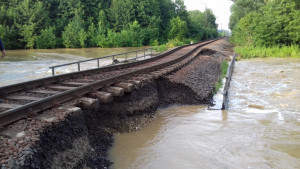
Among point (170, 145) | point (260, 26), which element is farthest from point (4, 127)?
point (260, 26)

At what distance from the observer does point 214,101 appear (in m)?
10.3

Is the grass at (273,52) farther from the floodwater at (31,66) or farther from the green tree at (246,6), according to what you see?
the green tree at (246,6)

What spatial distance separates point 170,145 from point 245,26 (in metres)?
34.0

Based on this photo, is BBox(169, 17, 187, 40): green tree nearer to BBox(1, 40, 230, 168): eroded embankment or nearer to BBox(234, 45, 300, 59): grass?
BBox(234, 45, 300, 59): grass

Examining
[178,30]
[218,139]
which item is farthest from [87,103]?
[178,30]

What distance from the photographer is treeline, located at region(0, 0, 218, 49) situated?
48219 mm

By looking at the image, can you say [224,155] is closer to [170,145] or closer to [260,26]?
[170,145]

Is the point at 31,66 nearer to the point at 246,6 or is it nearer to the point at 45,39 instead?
the point at 45,39

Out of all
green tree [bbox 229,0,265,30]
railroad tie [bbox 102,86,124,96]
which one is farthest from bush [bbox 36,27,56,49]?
railroad tie [bbox 102,86,124,96]

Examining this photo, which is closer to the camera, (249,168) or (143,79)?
(249,168)

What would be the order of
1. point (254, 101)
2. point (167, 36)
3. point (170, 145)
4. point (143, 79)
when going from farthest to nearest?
point (167, 36), point (254, 101), point (143, 79), point (170, 145)

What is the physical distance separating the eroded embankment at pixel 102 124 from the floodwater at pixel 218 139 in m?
0.36

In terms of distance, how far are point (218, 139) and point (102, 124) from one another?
306 centimetres

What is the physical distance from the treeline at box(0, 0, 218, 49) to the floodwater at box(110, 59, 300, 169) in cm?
4326
